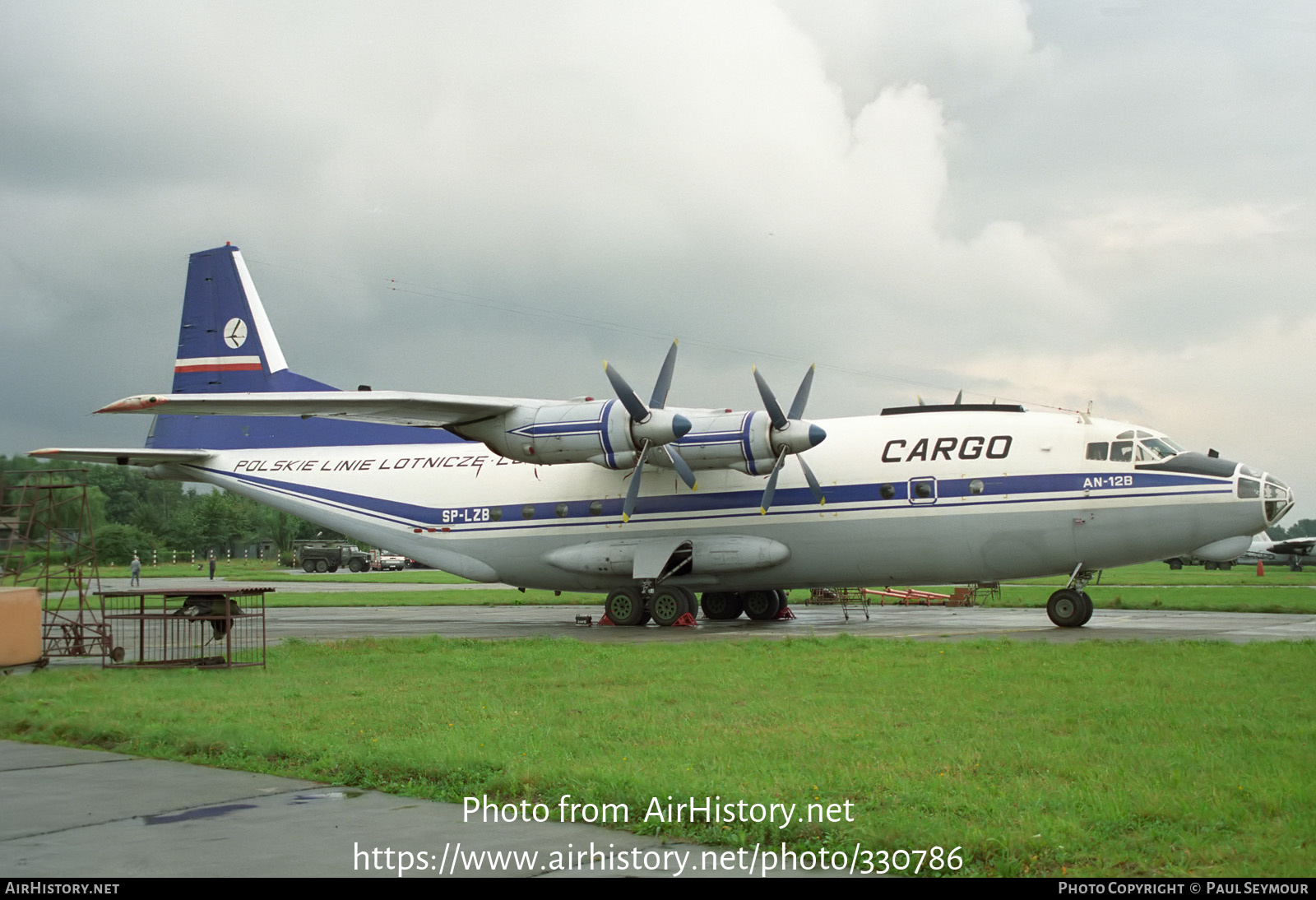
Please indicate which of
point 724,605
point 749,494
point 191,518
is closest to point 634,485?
point 749,494

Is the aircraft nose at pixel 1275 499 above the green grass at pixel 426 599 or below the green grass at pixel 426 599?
above

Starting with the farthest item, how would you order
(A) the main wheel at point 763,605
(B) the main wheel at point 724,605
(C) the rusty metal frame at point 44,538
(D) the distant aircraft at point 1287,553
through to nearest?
(D) the distant aircraft at point 1287,553
(B) the main wheel at point 724,605
(A) the main wheel at point 763,605
(C) the rusty metal frame at point 44,538

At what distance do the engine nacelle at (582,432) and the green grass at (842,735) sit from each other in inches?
269

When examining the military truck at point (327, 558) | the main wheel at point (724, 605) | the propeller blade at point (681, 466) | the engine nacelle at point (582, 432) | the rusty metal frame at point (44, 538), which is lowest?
the military truck at point (327, 558)

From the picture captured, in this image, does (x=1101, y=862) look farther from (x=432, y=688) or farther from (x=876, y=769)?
(x=432, y=688)

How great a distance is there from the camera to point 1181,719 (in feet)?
31.1

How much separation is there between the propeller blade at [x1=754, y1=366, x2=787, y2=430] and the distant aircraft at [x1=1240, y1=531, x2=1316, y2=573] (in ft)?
176

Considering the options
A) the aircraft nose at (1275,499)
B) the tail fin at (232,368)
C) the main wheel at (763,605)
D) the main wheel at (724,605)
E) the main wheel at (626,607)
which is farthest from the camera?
the tail fin at (232,368)

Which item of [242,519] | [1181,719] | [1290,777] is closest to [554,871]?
[1290,777]

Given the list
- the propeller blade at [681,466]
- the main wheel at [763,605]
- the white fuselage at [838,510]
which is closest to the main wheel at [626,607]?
the white fuselage at [838,510]

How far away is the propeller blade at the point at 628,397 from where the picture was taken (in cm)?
2169

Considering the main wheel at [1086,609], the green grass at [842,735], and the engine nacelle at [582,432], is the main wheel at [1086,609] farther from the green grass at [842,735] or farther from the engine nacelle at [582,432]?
the engine nacelle at [582,432]

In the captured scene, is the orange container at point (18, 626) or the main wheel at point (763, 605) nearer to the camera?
the orange container at point (18, 626)

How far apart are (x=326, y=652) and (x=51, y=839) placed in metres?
11.1
